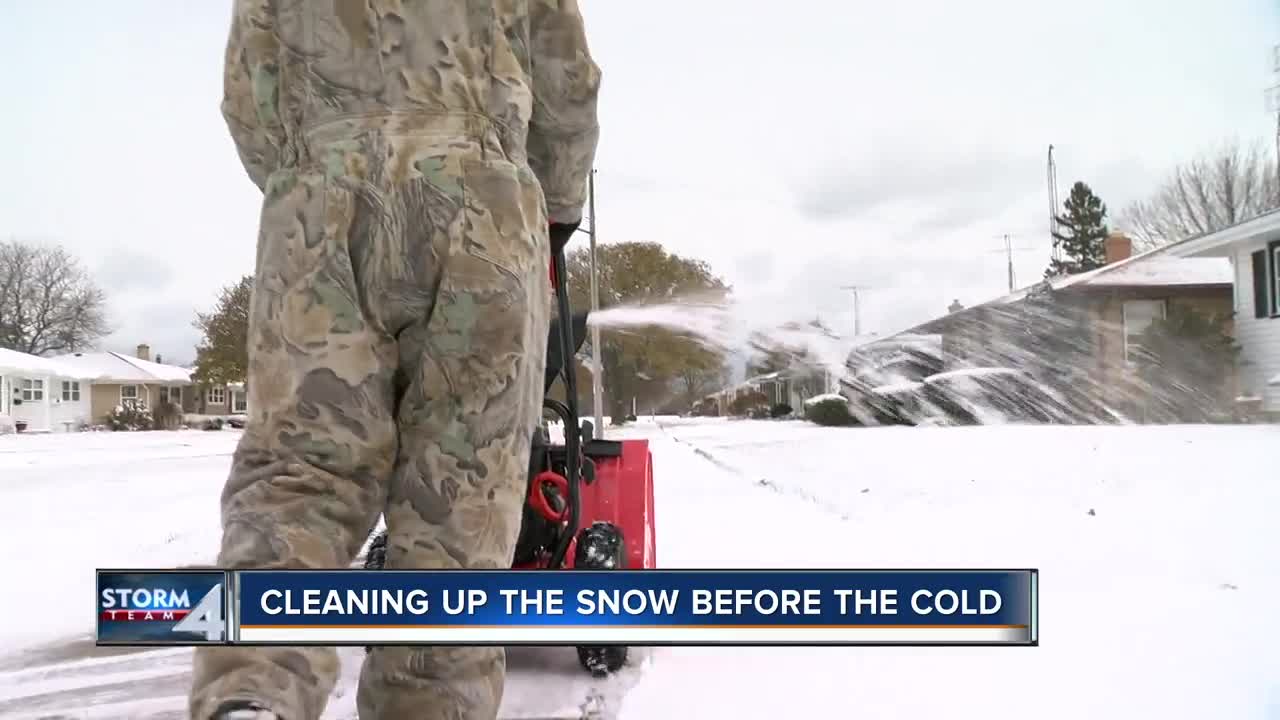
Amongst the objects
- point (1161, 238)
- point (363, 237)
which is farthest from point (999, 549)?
point (1161, 238)

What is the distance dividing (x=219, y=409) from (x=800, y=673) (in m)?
19.0

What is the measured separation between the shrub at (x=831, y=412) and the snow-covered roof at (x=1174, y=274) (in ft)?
22.3

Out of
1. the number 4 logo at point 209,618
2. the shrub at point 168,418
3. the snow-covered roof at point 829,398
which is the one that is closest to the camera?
the number 4 logo at point 209,618

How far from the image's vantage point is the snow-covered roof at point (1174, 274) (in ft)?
53.2

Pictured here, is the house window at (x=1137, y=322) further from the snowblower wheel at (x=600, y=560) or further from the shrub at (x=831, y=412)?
the snowblower wheel at (x=600, y=560)

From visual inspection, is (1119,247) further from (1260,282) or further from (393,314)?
(393,314)

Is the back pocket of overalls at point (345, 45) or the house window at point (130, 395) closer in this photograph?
the back pocket of overalls at point (345, 45)

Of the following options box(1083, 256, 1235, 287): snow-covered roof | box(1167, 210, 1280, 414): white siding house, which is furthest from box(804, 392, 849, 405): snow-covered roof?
box(1083, 256, 1235, 287): snow-covered roof

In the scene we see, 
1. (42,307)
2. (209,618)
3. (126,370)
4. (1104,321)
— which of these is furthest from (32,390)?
(1104,321)

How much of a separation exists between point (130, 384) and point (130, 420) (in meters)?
6.17

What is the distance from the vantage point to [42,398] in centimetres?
1958

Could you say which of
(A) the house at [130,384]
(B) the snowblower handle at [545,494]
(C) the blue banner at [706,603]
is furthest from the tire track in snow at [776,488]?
(A) the house at [130,384]

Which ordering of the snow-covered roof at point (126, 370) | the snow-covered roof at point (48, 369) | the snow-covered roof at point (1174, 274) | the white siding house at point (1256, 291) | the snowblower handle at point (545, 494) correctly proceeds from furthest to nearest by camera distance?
the snow-covered roof at point (126, 370)
the snow-covered roof at point (1174, 274)
the snow-covered roof at point (48, 369)
the white siding house at point (1256, 291)
the snowblower handle at point (545, 494)

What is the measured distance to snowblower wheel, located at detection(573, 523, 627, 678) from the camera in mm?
1962
